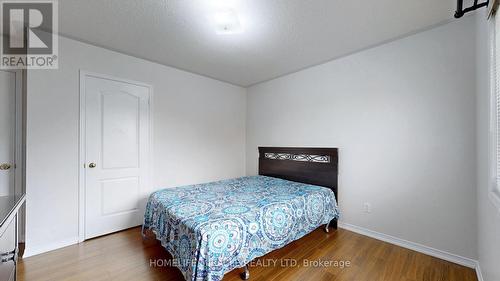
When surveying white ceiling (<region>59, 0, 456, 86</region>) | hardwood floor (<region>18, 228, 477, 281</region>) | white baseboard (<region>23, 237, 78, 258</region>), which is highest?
white ceiling (<region>59, 0, 456, 86</region>)

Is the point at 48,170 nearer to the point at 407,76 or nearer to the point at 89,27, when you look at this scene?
the point at 89,27

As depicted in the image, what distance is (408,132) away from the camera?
7.78 feet

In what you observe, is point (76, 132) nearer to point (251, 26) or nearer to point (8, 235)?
point (8, 235)

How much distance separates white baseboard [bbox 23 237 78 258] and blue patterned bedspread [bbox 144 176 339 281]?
868 millimetres

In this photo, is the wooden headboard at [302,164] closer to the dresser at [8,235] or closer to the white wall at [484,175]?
the white wall at [484,175]

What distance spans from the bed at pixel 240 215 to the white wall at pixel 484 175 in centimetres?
135

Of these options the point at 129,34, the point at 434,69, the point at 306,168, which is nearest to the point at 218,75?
Answer: the point at 129,34

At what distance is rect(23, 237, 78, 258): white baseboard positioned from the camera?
2201 millimetres

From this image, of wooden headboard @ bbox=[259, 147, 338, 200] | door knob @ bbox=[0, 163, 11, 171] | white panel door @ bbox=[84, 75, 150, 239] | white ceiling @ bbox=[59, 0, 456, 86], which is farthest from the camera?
wooden headboard @ bbox=[259, 147, 338, 200]

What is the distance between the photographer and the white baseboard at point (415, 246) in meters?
2.02

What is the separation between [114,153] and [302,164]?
274 centimetres

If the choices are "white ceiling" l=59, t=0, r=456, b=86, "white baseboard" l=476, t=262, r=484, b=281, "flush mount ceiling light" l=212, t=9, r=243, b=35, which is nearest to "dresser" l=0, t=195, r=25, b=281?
"white ceiling" l=59, t=0, r=456, b=86

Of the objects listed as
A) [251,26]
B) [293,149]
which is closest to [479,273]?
[293,149]

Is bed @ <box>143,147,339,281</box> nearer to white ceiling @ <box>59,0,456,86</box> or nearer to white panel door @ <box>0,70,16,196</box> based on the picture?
white ceiling @ <box>59,0,456,86</box>
